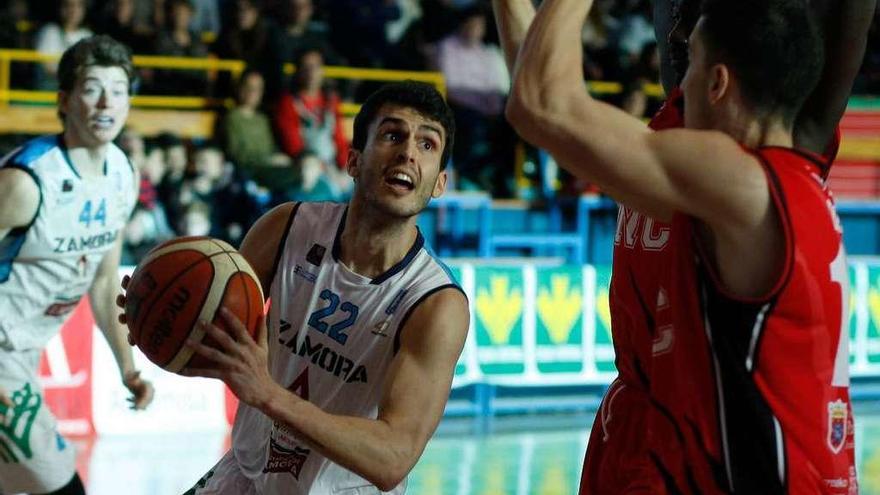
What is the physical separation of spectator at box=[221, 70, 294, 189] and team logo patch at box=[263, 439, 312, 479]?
732cm

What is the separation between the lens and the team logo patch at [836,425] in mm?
3062

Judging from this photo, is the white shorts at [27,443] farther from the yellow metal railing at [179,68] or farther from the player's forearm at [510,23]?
the yellow metal railing at [179,68]

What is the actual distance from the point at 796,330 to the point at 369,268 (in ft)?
5.34

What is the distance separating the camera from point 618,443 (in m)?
3.79

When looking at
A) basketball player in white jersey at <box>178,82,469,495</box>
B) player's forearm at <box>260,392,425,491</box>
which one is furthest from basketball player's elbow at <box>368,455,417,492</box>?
basketball player in white jersey at <box>178,82,469,495</box>

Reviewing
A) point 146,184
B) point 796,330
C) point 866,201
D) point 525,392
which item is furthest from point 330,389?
point 866,201

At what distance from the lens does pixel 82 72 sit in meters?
6.04

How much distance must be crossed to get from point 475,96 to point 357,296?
9.15m

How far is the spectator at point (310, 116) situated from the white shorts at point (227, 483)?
23.9ft

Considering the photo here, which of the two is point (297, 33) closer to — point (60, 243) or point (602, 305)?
point (602, 305)

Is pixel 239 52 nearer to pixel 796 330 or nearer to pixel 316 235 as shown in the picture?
pixel 316 235

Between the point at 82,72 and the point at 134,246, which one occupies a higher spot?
the point at 82,72

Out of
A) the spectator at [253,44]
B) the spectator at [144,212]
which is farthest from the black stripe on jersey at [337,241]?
the spectator at [253,44]

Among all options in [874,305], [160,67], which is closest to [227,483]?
[160,67]
